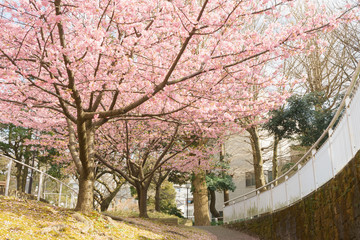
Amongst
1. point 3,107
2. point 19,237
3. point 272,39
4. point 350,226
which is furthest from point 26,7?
point 3,107

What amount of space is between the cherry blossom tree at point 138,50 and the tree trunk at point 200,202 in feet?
32.9

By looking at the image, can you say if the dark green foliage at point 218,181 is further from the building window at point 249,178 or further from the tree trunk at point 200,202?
the building window at point 249,178

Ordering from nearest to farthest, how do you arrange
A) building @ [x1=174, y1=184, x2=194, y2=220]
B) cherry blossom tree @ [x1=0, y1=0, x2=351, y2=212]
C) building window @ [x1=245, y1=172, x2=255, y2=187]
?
cherry blossom tree @ [x1=0, y1=0, x2=351, y2=212]
building window @ [x1=245, y1=172, x2=255, y2=187]
building @ [x1=174, y1=184, x2=194, y2=220]

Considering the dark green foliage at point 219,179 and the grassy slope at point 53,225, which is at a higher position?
the dark green foliage at point 219,179

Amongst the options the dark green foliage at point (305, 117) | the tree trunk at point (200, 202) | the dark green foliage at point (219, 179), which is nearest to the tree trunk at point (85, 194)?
the tree trunk at point (200, 202)

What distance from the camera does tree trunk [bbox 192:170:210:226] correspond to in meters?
21.1

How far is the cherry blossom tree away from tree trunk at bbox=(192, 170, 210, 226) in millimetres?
10032

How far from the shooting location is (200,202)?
2119 cm

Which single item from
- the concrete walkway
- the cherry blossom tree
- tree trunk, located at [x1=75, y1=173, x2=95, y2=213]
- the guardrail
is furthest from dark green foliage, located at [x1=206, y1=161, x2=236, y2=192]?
tree trunk, located at [x1=75, y1=173, x2=95, y2=213]

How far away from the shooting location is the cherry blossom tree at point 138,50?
24.6 ft

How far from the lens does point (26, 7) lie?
751 centimetres

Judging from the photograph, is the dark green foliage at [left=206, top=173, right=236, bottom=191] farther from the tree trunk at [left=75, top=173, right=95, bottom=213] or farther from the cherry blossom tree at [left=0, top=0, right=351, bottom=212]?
the tree trunk at [left=75, top=173, right=95, bottom=213]

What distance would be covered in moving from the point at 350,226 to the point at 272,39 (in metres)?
4.67

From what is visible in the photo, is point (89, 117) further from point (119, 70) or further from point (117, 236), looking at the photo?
point (117, 236)
